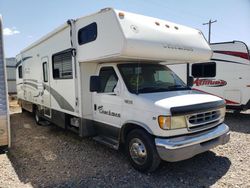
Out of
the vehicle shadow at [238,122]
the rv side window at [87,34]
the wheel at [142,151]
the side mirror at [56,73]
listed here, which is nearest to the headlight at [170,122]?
the wheel at [142,151]

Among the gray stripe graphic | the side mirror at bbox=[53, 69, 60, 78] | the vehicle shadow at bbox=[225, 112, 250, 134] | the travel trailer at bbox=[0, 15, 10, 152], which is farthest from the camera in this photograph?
the vehicle shadow at bbox=[225, 112, 250, 134]

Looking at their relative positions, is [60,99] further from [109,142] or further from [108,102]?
[109,142]

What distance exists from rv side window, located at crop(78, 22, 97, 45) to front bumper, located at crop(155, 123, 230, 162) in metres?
2.58

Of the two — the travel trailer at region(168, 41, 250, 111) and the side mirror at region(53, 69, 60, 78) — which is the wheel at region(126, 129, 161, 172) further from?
the travel trailer at region(168, 41, 250, 111)

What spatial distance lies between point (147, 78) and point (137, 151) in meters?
1.54

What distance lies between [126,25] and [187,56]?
5.64 feet

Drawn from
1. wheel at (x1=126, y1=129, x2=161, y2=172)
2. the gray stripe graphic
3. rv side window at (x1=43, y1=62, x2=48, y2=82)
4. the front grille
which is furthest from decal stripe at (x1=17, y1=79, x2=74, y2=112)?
the front grille

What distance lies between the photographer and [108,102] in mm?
5195

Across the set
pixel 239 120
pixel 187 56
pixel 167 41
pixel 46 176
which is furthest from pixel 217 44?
pixel 46 176

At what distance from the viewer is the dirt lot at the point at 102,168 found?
414 cm

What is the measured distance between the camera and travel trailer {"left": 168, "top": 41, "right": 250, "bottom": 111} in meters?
8.65

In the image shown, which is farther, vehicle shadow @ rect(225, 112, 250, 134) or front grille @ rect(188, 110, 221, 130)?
vehicle shadow @ rect(225, 112, 250, 134)

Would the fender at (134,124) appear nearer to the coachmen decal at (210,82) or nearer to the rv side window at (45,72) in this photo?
the rv side window at (45,72)

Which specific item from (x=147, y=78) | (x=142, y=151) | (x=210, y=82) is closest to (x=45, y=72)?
(x=147, y=78)
